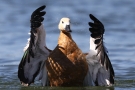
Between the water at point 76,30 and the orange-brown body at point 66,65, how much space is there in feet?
0.69

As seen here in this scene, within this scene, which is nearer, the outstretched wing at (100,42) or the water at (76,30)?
the outstretched wing at (100,42)

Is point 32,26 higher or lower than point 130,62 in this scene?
higher

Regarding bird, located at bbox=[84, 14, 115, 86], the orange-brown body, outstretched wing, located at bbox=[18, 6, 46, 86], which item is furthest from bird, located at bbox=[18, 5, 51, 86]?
bird, located at bbox=[84, 14, 115, 86]

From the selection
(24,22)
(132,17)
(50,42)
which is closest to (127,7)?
(132,17)

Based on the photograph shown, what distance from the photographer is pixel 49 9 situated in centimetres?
2645

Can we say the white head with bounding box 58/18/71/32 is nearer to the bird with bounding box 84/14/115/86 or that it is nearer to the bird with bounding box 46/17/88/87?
the bird with bounding box 46/17/88/87

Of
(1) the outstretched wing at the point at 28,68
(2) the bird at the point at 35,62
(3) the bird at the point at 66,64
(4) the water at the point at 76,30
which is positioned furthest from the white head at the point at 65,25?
(4) the water at the point at 76,30

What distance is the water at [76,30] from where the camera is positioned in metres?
16.1

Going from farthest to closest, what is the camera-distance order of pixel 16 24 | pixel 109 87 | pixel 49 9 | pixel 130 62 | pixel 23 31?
pixel 49 9
pixel 16 24
pixel 23 31
pixel 130 62
pixel 109 87

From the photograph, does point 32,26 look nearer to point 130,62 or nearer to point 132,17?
point 130,62

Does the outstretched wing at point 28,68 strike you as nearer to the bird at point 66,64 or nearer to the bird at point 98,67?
the bird at point 66,64

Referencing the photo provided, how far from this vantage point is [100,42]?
13.8 metres

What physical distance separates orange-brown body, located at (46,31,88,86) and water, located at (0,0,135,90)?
21 centimetres

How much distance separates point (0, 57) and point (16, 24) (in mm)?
5341
